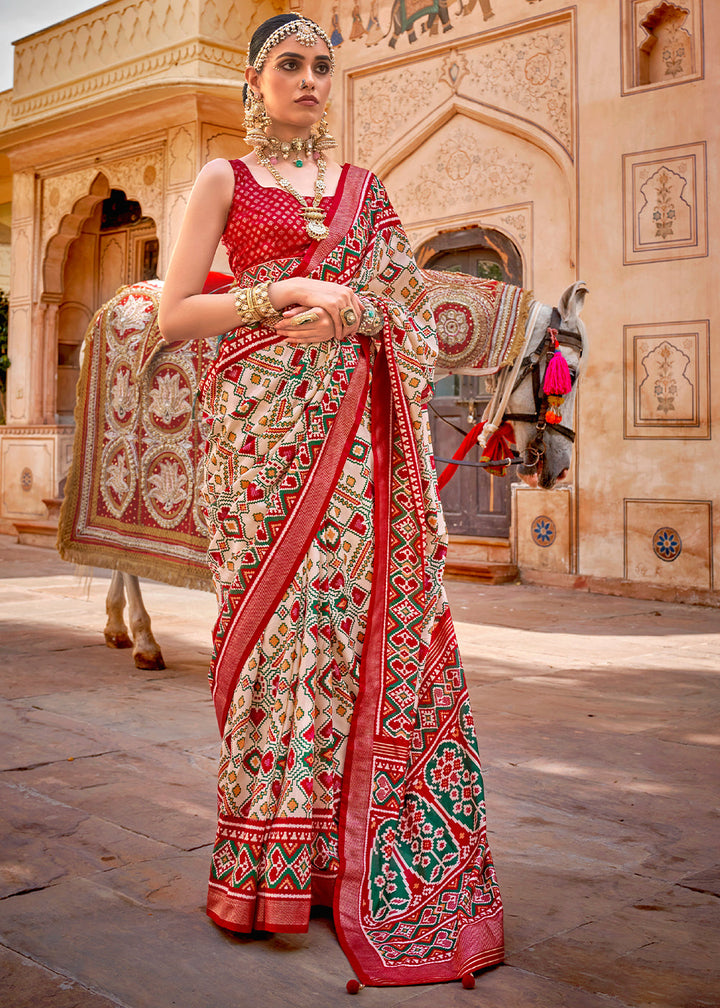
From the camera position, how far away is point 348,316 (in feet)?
6.38

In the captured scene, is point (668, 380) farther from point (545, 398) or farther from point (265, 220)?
point (265, 220)

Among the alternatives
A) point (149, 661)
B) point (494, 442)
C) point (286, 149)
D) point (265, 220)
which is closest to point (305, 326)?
point (265, 220)

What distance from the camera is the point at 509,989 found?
68.8 inches

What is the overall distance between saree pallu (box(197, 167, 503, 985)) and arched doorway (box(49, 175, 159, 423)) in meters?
9.81

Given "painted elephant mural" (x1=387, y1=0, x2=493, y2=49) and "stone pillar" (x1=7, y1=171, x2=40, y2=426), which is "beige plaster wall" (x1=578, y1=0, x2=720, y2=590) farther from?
"stone pillar" (x1=7, y1=171, x2=40, y2=426)

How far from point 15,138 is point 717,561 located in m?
8.17

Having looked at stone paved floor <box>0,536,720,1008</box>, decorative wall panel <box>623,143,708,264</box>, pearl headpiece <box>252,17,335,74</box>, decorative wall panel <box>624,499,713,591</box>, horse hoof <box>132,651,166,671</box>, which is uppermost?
decorative wall panel <box>623,143,708,264</box>

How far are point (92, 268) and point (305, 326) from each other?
1089 cm

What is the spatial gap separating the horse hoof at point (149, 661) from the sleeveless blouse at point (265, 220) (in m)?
2.82

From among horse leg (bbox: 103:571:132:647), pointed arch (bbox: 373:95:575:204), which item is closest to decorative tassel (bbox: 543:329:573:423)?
horse leg (bbox: 103:571:132:647)

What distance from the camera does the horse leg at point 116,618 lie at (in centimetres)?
504

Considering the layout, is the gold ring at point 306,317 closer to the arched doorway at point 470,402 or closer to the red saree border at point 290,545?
the red saree border at point 290,545

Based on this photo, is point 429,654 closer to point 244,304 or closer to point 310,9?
point 244,304

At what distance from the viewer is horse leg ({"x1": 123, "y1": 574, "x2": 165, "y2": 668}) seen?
4.54 m
